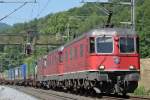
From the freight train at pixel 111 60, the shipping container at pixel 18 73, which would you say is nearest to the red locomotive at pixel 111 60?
the freight train at pixel 111 60

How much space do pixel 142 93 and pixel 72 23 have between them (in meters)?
72.2

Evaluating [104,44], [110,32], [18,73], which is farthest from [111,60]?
[18,73]

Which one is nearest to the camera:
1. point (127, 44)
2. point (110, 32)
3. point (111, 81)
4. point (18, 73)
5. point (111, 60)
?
point (111, 81)

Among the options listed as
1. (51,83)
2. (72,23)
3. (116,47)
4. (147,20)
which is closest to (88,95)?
(116,47)

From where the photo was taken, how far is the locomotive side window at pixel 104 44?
2594 centimetres

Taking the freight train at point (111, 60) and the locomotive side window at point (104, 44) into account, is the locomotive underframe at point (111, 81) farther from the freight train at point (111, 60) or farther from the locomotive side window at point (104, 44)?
the locomotive side window at point (104, 44)

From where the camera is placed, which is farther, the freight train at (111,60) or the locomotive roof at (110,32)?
the locomotive roof at (110,32)

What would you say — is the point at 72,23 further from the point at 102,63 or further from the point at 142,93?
the point at 102,63

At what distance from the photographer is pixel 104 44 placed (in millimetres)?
26094

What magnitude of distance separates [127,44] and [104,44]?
44.5 inches

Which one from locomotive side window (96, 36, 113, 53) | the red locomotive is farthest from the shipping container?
locomotive side window (96, 36, 113, 53)

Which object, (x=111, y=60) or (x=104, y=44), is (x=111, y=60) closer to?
(x=111, y=60)

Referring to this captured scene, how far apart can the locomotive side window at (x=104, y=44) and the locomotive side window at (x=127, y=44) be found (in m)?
0.54

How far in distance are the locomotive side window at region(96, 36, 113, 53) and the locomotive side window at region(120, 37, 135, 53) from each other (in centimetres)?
54
